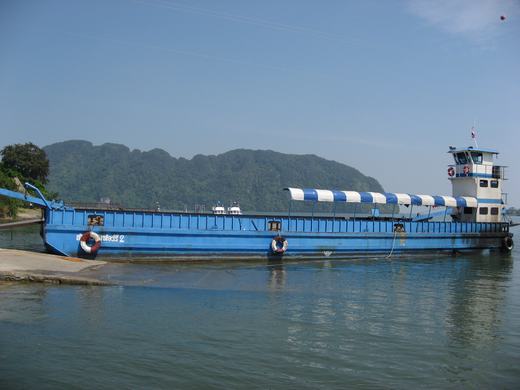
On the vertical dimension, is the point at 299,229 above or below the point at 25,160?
below

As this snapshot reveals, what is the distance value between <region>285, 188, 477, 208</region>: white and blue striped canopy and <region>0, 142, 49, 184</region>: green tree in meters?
57.4

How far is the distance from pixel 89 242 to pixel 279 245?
32.8 feet

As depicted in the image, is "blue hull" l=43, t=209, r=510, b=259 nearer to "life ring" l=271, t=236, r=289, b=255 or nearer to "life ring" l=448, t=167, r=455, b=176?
"life ring" l=271, t=236, r=289, b=255

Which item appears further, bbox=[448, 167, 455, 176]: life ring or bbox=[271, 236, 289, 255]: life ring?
bbox=[448, 167, 455, 176]: life ring

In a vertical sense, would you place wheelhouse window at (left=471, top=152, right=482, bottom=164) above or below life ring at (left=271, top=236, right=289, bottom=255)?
above

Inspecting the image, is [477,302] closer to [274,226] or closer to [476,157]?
[274,226]

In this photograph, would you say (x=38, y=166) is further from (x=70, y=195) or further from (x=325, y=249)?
(x=70, y=195)

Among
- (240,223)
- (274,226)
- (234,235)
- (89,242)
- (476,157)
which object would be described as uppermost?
(476,157)

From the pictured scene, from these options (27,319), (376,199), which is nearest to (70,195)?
(376,199)

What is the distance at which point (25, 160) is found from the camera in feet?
241

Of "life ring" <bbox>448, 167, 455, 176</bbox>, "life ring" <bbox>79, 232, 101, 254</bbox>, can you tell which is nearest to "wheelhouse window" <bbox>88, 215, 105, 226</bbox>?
"life ring" <bbox>79, 232, 101, 254</bbox>

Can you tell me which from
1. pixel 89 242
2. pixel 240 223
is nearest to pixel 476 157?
pixel 240 223

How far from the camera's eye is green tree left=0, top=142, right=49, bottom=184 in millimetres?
72938

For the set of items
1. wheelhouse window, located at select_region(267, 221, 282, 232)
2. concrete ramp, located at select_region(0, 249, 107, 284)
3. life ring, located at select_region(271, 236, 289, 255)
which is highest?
wheelhouse window, located at select_region(267, 221, 282, 232)
